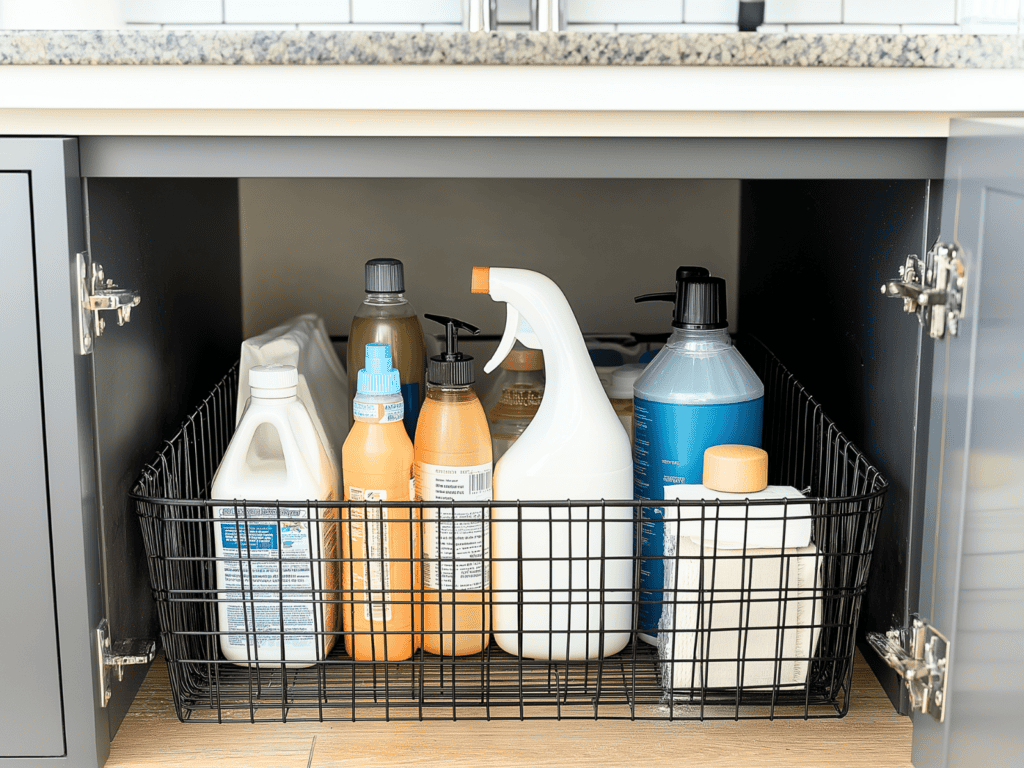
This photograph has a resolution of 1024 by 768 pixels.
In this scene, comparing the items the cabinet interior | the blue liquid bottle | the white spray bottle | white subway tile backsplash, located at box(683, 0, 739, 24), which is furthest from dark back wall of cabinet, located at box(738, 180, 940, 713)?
white subway tile backsplash, located at box(683, 0, 739, 24)

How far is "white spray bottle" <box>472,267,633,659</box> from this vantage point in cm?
81

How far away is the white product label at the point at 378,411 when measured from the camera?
80 cm

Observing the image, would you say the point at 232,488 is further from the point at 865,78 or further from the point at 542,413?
the point at 865,78

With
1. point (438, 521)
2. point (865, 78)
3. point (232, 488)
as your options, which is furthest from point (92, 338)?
point (865, 78)

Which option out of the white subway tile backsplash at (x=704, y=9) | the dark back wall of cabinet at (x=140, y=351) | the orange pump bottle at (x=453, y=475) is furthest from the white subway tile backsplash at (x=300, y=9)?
the orange pump bottle at (x=453, y=475)

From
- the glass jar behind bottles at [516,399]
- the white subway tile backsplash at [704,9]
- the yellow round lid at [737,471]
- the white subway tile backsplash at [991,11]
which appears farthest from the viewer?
the white subway tile backsplash at [704,9]

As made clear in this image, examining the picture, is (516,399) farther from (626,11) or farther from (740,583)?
(626,11)

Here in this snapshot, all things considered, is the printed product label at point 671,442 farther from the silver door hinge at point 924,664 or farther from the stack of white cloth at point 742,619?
the silver door hinge at point 924,664

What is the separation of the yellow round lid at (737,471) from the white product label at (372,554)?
277mm

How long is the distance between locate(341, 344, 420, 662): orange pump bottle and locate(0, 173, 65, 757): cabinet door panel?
23cm

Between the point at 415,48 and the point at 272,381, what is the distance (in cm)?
33

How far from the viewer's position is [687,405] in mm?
848

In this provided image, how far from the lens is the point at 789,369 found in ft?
3.68

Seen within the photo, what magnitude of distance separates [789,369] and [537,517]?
1.51ft
